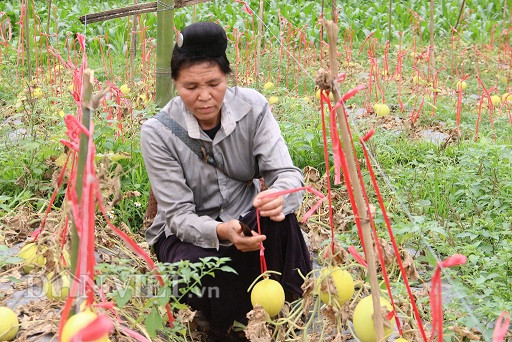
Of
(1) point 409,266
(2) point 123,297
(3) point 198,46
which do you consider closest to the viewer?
(2) point 123,297

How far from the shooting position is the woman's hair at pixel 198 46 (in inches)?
104

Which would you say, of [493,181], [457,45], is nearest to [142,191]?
[493,181]

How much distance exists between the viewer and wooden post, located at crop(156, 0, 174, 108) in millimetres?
3658

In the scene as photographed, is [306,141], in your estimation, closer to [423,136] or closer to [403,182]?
[403,182]

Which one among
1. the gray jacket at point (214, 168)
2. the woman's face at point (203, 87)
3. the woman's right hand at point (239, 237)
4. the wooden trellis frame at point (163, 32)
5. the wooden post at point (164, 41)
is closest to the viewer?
the woman's right hand at point (239, 237)

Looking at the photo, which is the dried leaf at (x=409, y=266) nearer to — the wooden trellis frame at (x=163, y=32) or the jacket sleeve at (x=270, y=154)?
the jacket sleeve at (x=270, y=154)

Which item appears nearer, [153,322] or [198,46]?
[153,322]

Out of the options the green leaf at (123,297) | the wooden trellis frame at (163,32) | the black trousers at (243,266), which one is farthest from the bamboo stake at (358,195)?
the wooden trellis frame at (163,32)

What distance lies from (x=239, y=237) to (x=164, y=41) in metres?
1.58

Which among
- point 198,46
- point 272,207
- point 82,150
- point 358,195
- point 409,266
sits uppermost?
point 198,46

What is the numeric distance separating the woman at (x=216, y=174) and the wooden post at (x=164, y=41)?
0.94 m

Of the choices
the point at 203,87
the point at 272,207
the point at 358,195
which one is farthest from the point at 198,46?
the point at 358,195

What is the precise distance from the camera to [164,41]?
372cm

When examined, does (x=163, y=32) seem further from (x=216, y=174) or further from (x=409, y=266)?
(x=409, y=266)
